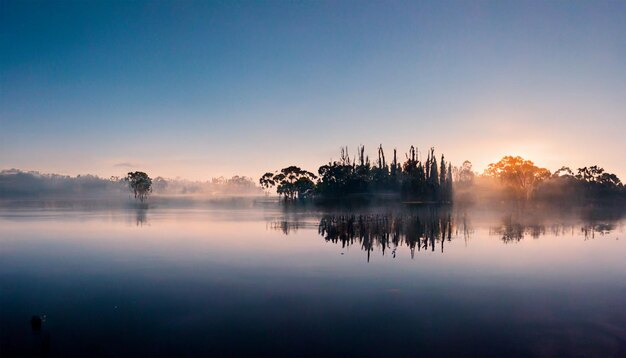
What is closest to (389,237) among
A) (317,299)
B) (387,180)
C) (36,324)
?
(317,299)

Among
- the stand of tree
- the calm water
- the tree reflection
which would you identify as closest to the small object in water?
the calm water

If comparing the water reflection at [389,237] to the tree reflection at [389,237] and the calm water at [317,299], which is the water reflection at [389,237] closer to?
the tree reflection at [389,237]

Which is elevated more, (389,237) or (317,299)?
(389,237)

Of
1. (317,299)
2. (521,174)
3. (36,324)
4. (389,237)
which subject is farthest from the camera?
(521,174)

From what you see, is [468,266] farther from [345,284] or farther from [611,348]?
[611,348]

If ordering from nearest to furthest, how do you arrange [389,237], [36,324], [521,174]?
1. [36,324]
2. [389,237]
3. [521,174]

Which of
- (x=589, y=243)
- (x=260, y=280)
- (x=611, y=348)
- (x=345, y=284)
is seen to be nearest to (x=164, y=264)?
(x=260, y=280)

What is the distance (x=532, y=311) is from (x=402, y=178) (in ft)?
386

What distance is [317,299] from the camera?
16172 millimetres

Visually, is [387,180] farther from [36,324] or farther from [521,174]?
[36,324]

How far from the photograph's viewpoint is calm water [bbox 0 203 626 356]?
11453 mm

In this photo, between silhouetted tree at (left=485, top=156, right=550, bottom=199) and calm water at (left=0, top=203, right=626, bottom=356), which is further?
silhouetted tree at (left=485, top=156, right=550, bottom=199)

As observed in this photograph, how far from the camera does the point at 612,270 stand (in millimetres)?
22281

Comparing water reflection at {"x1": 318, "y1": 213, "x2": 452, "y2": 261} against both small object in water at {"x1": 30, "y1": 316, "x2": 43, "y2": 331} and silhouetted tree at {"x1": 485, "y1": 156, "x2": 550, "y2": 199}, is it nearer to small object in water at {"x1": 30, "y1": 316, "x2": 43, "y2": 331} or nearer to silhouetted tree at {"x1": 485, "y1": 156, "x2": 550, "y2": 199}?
small object in water at {"x1": 30, "y1": 316, "x2": 43, "y2": 331}
